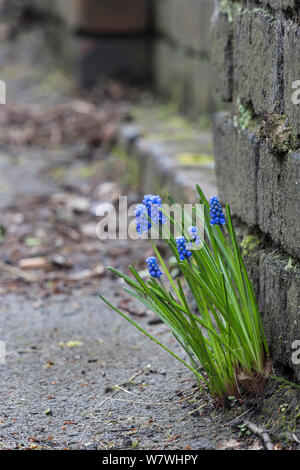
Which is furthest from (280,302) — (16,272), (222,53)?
(16,272)

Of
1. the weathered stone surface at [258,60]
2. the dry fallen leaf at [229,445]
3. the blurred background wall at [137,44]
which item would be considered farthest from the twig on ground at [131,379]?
the blurred background wall at [137,44]

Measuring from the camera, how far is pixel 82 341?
9.43ft

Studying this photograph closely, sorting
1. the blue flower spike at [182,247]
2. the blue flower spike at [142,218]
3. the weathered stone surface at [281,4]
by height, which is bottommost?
the blue flower spike at [182,247]

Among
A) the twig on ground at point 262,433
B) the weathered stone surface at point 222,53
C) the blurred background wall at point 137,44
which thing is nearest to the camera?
the twig on ground at point 262,433

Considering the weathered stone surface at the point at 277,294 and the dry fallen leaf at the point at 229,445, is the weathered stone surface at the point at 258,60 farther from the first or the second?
the dry fallen leaf at the point at 229,445

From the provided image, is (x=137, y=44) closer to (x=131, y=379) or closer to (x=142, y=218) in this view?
(x=131, y=379)

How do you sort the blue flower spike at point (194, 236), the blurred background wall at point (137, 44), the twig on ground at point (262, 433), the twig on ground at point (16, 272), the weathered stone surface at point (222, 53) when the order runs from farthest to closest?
1. the blurred background wall at point (137, 44)
2. the twig on ground at point (16, 272)
3. the weathered stone surface at point (222, 53)
4. the blue flower spike at point (194, 236)
5. the twig on ground at point (262, 433)

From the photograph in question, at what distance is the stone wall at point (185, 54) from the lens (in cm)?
511

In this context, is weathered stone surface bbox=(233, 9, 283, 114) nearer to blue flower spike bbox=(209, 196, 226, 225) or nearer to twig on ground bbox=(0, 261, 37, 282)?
blue flower spike bbox=(209, 196, 226, 225)

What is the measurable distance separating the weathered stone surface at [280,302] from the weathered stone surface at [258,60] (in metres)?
0.45

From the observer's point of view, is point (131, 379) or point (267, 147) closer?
point (267, 147)

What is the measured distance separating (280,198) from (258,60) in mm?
458

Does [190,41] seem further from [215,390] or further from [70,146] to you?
[215,390]

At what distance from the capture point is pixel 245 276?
214 centimetres
